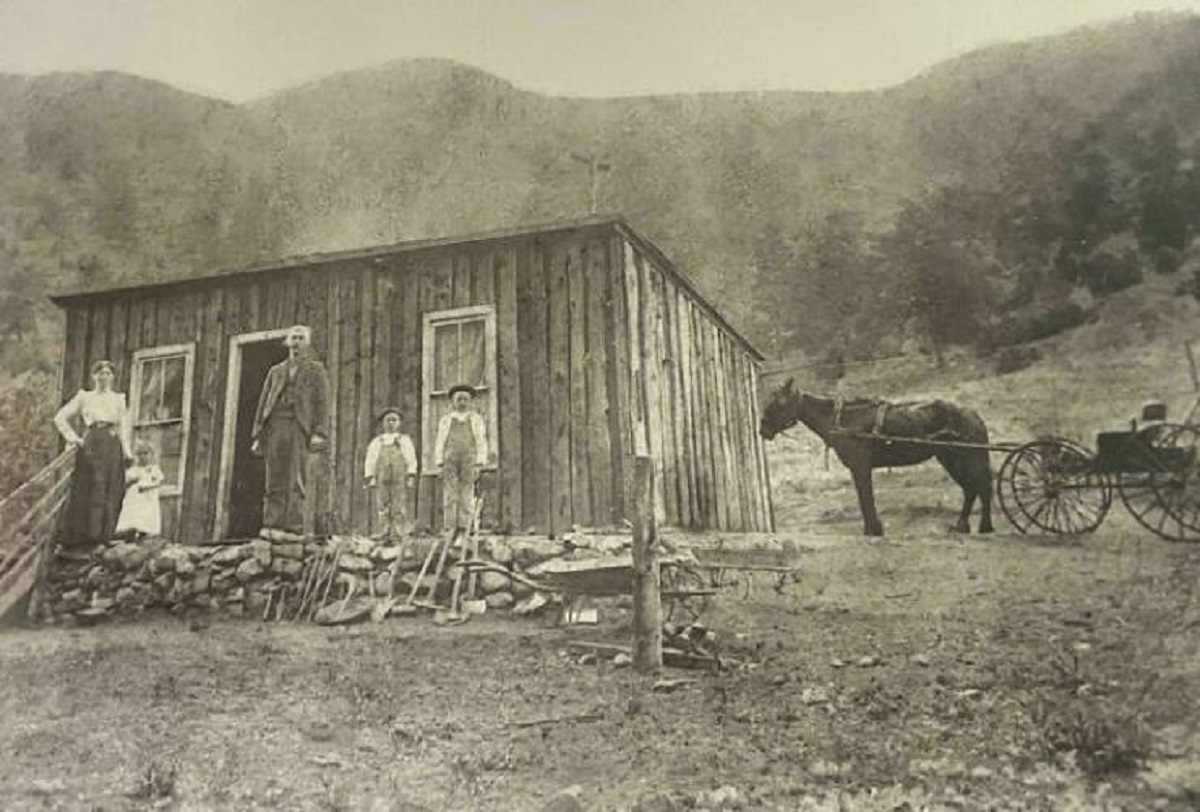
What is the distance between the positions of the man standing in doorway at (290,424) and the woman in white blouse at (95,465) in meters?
0.83

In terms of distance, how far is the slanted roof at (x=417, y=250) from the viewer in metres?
6.40

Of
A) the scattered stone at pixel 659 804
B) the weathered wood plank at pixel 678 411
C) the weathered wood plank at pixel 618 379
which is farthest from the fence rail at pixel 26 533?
the scattered stone at pixel 659 804

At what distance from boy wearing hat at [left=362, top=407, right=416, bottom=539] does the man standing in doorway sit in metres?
0.38

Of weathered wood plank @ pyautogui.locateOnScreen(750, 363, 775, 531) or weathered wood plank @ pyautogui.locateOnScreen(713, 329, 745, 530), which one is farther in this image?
weathered wood plank @ pyautogui.locateOnScreen(713, 329, 745, 530)

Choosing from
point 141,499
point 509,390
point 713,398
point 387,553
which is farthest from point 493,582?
point 141,499

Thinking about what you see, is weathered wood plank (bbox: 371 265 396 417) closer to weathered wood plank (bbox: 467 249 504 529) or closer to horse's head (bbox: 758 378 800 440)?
weathered wood plank (bbox: 467 249 504 529)

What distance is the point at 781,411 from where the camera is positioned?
20.3 feet

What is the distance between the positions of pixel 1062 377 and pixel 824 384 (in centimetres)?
119

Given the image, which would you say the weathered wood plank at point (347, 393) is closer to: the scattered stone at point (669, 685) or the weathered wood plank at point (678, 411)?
the weathered wood plank at point (678, 411)

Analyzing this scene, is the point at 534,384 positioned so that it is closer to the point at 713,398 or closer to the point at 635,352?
the point at 635,352

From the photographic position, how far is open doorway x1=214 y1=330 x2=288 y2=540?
6848 mm

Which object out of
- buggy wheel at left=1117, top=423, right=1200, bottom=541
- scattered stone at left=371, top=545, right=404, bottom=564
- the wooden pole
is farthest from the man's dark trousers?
buggy wheel at left=1117, top=423, right=1200, bottom=541

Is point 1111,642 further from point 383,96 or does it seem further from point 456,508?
point 383,96

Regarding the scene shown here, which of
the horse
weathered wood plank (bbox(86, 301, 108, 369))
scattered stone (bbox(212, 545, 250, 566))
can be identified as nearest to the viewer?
the horse
